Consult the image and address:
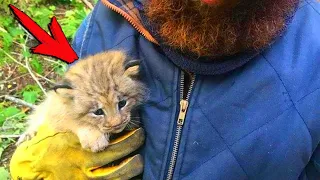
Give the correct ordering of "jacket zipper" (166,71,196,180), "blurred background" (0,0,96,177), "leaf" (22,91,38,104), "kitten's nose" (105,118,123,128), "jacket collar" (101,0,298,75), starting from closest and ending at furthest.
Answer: "jacket collar" (101,0,298,75) → "jacket zipper" (166,71,196,180) → "kitten's nose" (105,118,123,128) → "blurred background" (0,0,96,177) → "leaf" (22,91,38,104)

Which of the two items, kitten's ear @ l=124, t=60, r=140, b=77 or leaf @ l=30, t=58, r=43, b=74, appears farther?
leaf @ l=30, t=58, r=43, b=74

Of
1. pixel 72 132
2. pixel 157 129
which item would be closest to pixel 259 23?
pixel 157 129

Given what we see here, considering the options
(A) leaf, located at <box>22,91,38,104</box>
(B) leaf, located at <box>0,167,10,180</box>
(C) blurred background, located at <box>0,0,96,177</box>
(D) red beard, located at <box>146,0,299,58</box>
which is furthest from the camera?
(A) leaf, located at <box>22,91,38,104</box>

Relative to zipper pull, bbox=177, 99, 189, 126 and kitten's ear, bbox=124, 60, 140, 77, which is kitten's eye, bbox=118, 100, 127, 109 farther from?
zipper pull, bbox=177, 99, 189, 126

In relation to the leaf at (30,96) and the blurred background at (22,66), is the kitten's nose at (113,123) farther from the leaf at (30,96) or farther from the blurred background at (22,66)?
the leaf at (30,96)

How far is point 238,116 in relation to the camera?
196cm

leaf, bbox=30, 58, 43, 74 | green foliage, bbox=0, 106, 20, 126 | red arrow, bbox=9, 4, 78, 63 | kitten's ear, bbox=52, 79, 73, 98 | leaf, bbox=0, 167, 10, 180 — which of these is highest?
red arrow, bbox=9, 4, 78, 63

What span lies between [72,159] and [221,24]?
86cm

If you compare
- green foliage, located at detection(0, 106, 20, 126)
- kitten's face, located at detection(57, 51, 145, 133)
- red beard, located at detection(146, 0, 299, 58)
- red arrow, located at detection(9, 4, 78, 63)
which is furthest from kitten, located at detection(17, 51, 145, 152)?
green foliage, located at detection(0, 106, 20, 126)

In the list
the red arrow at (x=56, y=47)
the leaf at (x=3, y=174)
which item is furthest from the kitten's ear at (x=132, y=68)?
the leaf at (x=3, y=174)

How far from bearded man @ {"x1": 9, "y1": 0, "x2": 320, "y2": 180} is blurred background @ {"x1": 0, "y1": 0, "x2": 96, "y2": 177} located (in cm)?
173

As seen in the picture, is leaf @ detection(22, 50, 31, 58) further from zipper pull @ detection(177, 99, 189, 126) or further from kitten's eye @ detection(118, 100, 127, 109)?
zipper pull @ detection(177, 99, 189, 126)

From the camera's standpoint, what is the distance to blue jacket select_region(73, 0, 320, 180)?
6.23 feet

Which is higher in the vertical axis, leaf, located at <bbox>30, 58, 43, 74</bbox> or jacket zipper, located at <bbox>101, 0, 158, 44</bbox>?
jacket zipper, located at <bbox>101, 0, 158, 44</bbox>
